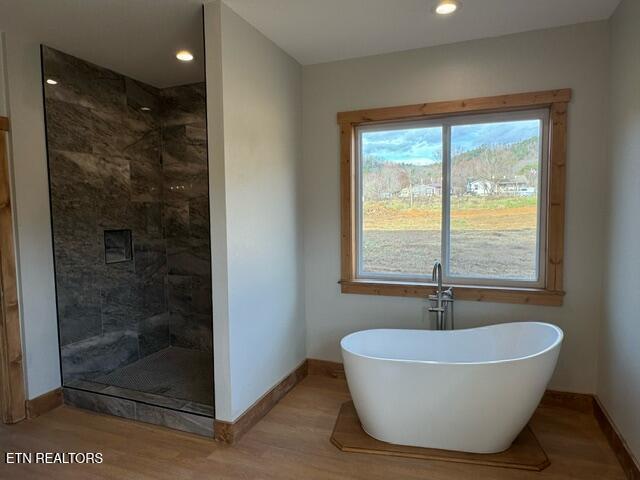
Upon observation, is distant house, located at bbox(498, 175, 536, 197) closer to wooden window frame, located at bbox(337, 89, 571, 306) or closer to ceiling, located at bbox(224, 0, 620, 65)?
wooden window frame, located at bbox(337, 89, 571, 306)

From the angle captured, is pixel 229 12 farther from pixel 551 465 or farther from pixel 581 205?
pixel 551 465

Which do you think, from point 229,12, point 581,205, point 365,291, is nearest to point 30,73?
point 229,12

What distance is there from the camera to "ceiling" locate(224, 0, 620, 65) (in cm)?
240

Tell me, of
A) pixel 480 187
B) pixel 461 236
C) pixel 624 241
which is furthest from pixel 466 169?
pixel 624 241

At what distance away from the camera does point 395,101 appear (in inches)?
125

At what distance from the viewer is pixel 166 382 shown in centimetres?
319

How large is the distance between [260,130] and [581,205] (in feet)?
7.55

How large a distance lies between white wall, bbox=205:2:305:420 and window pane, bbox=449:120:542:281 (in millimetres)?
1319

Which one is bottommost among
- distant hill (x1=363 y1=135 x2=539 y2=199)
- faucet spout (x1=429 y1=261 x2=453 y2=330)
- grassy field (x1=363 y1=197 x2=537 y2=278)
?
faucet spout (x1=429 y1=261 x2=453 y2=330)

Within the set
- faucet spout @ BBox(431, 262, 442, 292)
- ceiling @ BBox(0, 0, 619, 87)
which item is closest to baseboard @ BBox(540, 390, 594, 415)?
faucet spout @ BBox(431, 262, 442, 292)

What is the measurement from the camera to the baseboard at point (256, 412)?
2494 millimetres

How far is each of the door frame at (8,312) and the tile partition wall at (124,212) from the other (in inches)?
12.1

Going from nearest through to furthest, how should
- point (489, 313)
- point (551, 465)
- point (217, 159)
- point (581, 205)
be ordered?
1. point (551, 465)
2. point (217, 159)
3. point (581, 205)
4. point (489, 313)

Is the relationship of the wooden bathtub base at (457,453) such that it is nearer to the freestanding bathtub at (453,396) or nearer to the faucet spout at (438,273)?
the freestanding bathtub at (453,396)
